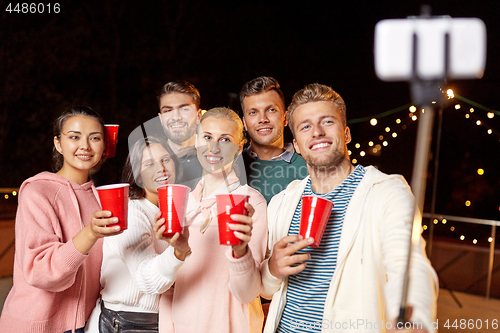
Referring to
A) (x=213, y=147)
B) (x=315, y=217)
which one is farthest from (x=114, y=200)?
(x=315, y=217)

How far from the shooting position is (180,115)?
104 inches

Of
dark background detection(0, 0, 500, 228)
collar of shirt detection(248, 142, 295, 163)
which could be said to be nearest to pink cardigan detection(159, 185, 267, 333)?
collar of shirt detection(248, 142, 295, 163)

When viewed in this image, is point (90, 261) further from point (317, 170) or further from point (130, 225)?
point (317, 170)

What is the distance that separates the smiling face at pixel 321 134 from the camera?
1575mm

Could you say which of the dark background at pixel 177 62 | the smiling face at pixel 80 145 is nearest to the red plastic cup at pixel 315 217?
the smiling face at pixel 80 145

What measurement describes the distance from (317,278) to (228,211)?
1.34 feet

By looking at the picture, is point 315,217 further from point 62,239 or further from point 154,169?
point 62,239

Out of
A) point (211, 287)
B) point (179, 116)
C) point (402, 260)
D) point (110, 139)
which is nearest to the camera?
point (402, 260)

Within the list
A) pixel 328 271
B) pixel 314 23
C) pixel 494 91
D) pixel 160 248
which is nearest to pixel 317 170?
pixel 328 271

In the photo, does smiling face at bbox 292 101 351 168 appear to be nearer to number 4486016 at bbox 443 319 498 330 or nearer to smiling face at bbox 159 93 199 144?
smiling face at bbox 159 93 199 144

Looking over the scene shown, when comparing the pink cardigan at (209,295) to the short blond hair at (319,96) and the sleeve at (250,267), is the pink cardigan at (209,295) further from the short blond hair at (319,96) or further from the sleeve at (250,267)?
the short blond hair at (319,96)

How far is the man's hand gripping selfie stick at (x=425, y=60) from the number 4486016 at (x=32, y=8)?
6299 millimetres

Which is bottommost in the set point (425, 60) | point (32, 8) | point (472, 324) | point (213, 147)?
point (472, 324)

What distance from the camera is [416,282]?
3.70ft
